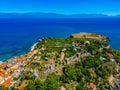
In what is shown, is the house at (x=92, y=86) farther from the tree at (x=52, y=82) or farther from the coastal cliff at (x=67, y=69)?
the tree at (x=52, y=82)

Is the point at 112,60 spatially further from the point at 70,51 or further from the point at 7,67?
the point at 7,67

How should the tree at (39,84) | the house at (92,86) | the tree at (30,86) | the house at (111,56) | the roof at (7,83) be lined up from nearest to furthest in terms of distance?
the tree at (30,86) < the tree at (39,84) < the roof at (7,83) < the house at (92,86) < the house at (111,56)

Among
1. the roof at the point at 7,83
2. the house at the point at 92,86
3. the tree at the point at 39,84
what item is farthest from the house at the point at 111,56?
the roof at the point at 7,83

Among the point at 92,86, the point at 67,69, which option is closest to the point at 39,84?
the point at 67,69

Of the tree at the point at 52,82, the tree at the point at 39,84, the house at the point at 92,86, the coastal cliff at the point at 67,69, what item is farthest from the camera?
the house at the point at 92,86

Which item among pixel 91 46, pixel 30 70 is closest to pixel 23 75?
pixel 30 70

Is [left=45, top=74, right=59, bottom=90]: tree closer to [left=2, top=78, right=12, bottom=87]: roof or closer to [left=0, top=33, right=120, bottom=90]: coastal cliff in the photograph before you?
[left=0, top=33, right=120, bottom=90]: coastal cliff

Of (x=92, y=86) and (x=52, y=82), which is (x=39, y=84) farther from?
(x=92, y=86)

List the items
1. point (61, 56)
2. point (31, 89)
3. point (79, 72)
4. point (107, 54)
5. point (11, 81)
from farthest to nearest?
point (107, 54)
point (61, 56)
point (79, 72)
point (11, 81)
point (31, 89)

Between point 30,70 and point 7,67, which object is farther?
point 7,67
